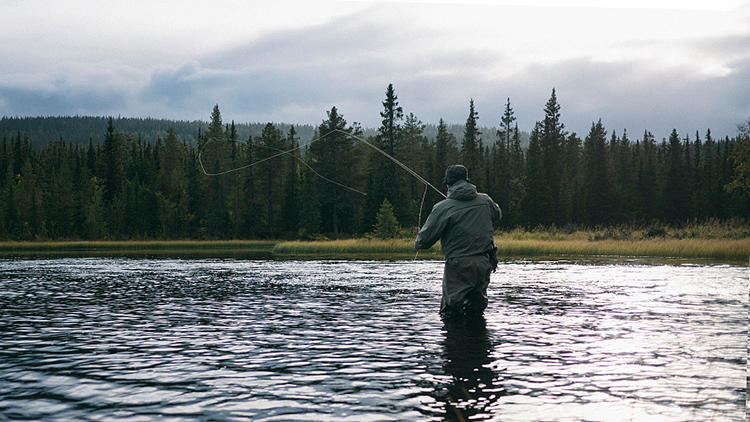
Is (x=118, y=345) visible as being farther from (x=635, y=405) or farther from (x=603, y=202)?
(x=603, y=202)

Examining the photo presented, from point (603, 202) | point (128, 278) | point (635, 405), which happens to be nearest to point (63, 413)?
point (635, 405)

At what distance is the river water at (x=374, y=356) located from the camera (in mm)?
6402

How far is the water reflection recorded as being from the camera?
246 inches

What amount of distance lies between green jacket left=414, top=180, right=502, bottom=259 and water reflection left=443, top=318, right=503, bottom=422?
1.11 meters

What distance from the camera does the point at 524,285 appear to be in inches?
788

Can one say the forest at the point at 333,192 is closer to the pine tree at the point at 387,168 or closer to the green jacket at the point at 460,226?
the pine tree at the point at 387,168

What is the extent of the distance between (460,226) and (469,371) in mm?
2724

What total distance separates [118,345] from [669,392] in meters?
7.19

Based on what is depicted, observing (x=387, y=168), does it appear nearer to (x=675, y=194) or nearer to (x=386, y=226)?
(x=386, y=226)

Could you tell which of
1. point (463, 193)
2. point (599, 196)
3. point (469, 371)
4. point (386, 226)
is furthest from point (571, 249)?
point (599, 196)

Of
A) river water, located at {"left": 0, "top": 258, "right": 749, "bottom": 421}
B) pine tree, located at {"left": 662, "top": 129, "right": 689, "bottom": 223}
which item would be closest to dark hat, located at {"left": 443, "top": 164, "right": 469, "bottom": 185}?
river water, located at {"left": 0, "top": 258, "right": 749, "bottom": 421}

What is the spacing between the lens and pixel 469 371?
7891 mm

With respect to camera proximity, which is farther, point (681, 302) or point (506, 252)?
point (506, 252)

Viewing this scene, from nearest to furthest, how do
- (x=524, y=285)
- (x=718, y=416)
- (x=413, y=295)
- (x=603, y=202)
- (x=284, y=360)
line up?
(x=718, y=416) → (x=284, y=360) → (x=413, y=295) → (x=524, y=285) → (x=603, y=202)
